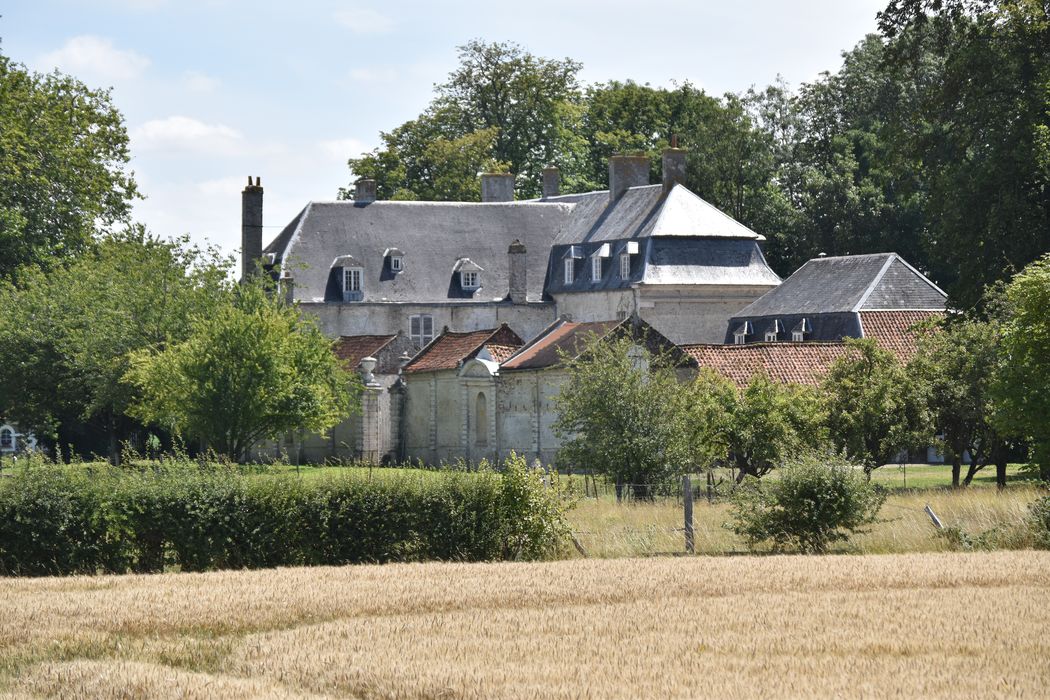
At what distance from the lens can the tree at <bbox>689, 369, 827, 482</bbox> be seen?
1459 inches

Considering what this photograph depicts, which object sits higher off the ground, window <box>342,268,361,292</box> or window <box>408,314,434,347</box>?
window <box>342,268,361,292</box>

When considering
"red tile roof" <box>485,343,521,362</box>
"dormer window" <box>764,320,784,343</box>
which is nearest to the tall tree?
"red tile roof" <box>485,343,521,362</box>

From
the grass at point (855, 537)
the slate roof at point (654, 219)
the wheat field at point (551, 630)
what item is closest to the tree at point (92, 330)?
the slate roof at point (654, 219)

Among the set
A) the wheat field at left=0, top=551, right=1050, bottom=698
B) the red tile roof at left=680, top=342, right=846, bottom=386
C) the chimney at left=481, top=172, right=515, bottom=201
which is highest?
the chimney at left=481, top=172, right=515, bottom=201

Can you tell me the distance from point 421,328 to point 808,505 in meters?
43.1

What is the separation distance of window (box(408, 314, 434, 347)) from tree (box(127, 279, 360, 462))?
1645 cm

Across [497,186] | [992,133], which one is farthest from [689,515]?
[497,186]

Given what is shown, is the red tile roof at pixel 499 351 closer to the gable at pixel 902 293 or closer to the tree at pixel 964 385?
the gable at pixel 902 293

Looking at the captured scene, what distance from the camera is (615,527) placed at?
88.6ft

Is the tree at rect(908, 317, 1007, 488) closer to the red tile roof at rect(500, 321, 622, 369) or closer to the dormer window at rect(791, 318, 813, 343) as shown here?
the red tile roof at rect(500, 321, 622, 369)

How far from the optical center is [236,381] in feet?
156

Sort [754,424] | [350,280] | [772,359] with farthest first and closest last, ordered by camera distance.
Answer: [350,280], [772,359], [754,424]

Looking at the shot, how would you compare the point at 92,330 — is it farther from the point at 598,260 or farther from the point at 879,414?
the point at 879,414

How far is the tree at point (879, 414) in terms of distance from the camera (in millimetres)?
38844
